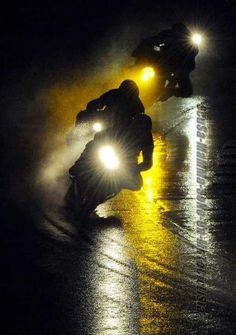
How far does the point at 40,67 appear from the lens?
2072 centimetres

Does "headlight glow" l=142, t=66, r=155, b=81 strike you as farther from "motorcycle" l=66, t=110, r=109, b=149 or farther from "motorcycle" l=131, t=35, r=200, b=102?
"motorcycle" l=66, t=110, r=109, b=149

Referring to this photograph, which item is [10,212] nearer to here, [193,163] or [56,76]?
[193,163]

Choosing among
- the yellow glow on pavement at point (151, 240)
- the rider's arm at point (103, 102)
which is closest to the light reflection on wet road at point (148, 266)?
the yellow glow on pavement at point (151, 240)

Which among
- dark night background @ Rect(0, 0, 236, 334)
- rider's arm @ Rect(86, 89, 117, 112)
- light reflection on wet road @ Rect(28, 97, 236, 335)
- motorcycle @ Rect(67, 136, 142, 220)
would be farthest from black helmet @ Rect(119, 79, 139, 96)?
dark night background @ Rect(0, 0, 236, 334)

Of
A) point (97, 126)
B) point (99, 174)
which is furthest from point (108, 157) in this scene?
point (97, 126)

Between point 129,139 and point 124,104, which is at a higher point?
point 124,104

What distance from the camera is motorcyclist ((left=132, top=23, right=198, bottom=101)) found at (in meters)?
17.4

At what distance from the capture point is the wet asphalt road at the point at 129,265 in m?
6.82

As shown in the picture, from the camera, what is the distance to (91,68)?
21.0 metres

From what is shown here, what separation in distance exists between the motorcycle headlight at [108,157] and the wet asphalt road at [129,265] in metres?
0.77

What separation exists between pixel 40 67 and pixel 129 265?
43.8 feet

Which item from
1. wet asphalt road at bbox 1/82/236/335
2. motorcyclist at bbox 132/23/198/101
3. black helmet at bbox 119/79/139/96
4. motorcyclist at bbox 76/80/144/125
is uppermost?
motorcyclist at bbox 132/23/198/101

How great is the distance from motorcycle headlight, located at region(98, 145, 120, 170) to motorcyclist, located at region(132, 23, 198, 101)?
7425 mm

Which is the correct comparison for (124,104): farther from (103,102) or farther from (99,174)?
Answer: (99,174)
